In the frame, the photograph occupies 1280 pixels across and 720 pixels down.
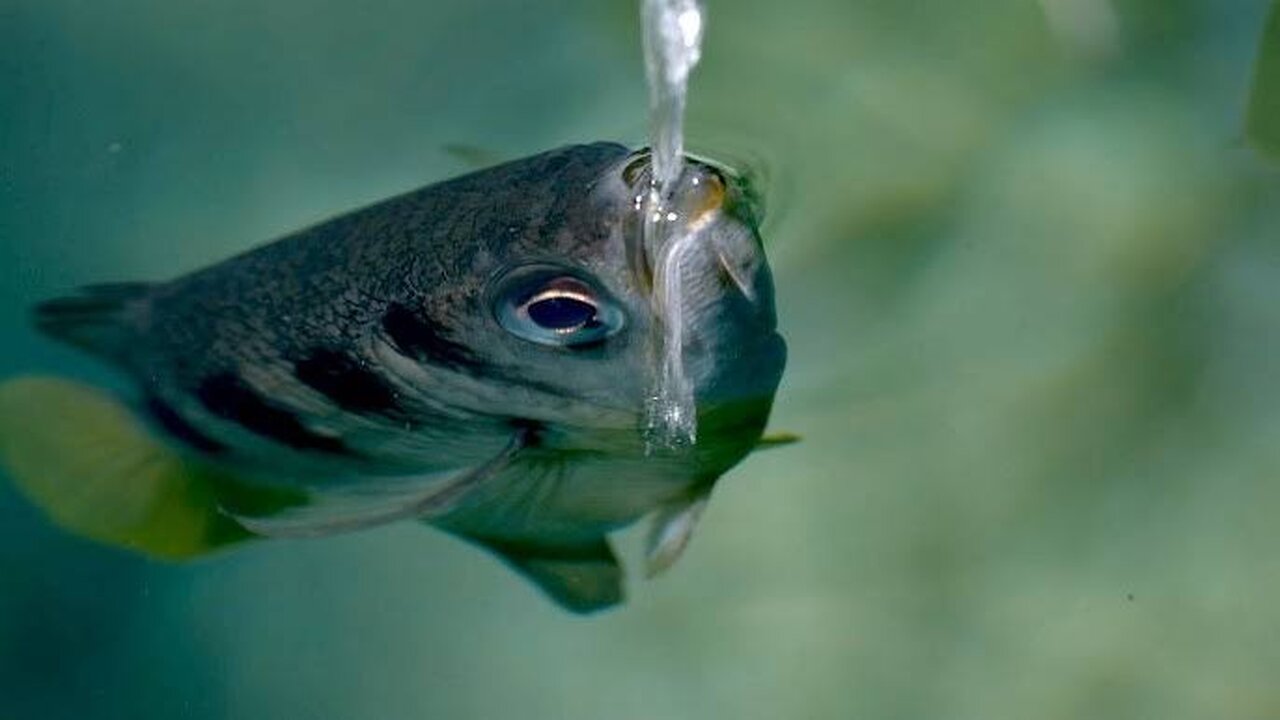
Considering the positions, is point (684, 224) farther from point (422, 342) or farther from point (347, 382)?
point (347, 382)

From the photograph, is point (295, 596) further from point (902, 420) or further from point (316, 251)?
Result: point (902, 420)

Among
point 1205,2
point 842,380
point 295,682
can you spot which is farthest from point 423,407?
point 1205,2

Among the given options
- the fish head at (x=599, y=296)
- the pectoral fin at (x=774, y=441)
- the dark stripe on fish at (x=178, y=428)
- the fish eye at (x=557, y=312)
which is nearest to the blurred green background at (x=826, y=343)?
the pectoral fin at (x=774, y=441)

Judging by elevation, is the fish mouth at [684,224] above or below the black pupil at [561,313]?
above

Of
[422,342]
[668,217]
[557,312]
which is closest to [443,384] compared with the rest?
[422,342]

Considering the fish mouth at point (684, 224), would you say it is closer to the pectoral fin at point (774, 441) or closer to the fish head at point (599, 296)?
the fish head at point (599, 296)

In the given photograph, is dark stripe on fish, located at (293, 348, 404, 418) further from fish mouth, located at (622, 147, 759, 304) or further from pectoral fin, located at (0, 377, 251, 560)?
fish mouth, located at (622, 147, 759, 304)
